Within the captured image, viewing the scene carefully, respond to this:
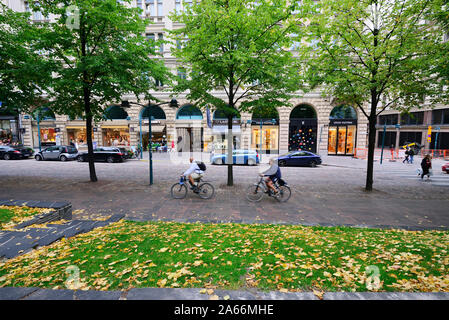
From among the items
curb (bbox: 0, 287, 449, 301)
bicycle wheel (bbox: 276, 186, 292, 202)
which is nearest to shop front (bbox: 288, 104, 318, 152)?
bicycle wheel (bbox: 276, 186, 292, 202)

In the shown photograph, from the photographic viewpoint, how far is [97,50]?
11312 millimetres

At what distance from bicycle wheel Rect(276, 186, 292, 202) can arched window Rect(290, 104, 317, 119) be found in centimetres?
2058

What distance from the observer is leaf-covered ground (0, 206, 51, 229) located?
16.4 ft

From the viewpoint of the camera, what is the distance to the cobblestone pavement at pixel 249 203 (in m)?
7.29

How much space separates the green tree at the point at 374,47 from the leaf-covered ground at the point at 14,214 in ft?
37.5

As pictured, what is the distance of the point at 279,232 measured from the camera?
5457 mm

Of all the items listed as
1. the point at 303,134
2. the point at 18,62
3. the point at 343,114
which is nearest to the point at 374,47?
the point at 18,62

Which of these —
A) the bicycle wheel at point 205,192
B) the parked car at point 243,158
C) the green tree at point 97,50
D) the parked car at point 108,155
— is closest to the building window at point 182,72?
the green tree at point 97,50

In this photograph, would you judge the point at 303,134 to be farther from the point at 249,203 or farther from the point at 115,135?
the point at 115,135

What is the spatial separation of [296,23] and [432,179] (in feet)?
44.9

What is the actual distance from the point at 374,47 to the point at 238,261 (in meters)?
10.2

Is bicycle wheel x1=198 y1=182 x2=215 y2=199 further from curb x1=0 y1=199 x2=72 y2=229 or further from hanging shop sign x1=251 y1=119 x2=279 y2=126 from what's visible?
hanging shop sign x1=251 y1=119 x2=279 y2=126

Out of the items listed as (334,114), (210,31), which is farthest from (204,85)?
(334,114)
